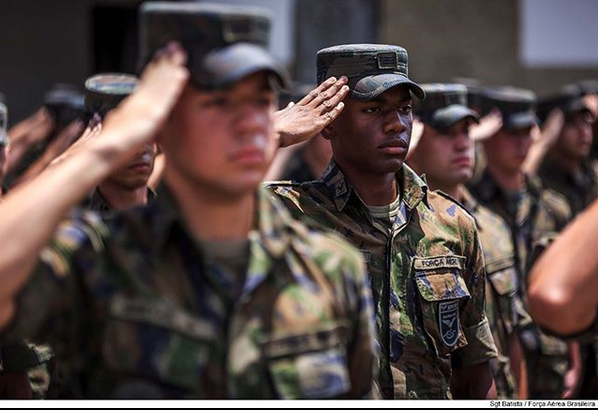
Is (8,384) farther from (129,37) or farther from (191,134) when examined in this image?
(129,37)

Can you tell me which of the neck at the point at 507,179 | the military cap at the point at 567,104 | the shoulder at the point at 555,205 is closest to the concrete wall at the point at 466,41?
the military cap at the point at 567,104

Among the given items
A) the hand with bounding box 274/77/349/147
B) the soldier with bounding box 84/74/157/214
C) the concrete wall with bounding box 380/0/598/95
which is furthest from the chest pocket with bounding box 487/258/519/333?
the concrete wall with bounding box 380/0/598/95

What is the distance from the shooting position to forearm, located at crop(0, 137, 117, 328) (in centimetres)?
303

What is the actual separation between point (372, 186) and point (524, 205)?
385 cm

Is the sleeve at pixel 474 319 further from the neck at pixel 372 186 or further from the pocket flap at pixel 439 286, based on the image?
the neck at pixel 372 186

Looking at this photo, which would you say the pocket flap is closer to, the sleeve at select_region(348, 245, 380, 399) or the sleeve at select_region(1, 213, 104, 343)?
the sleeve at select_region(348, 245, 380, 399)

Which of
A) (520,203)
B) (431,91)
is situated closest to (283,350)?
(431,91)

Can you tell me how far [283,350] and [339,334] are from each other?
0.19m

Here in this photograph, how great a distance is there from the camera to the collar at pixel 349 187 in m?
5.01

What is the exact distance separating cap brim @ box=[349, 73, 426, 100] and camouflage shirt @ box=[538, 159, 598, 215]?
5.60 meters

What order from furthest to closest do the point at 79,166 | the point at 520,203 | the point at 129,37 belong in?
the point at 129,37, the point at 520,203, the point at 79,166

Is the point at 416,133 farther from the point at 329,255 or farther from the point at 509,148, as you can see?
the point at 329,255

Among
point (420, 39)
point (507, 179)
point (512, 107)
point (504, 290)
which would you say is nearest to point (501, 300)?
point (504, 290)

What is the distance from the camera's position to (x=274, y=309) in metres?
3.31
